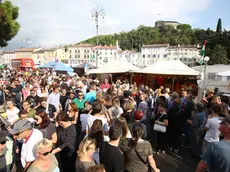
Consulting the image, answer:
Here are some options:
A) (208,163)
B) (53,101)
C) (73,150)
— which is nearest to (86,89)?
(53,101)

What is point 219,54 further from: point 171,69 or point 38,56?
point 38,56

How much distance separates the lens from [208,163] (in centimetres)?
219

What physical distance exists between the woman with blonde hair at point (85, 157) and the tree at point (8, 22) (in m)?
12.0

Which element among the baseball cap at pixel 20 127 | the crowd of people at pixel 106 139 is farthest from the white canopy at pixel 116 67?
the baseball cap at pixel 20 127

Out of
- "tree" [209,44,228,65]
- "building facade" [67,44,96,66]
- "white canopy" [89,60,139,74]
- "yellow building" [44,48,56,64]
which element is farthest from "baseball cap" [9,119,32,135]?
"yellow building" [44,48,56,64]

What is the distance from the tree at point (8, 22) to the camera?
12.1 m

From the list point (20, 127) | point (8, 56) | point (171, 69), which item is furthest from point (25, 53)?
point (20, 127)

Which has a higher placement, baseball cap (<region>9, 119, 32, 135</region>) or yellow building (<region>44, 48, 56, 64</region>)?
yellow building (<region>44, 48, 56, 64</region>)

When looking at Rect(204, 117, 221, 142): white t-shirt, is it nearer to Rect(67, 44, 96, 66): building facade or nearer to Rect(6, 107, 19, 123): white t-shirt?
Rect(6, 107, 19, 123): white t-shirt

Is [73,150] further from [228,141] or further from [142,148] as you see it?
[228,141]

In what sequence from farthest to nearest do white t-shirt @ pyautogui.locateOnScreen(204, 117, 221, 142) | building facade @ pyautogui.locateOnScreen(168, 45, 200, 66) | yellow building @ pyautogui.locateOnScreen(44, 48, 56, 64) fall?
yellow building @ pyautogui.locateOnScreen(44, 48, 56, 64) → building facade @ pyautogui.locateOnScreen(168, 45, 200, 66) → white t-shirt @ pyautogui.locateOnScreen(204, 117, 221, 142)

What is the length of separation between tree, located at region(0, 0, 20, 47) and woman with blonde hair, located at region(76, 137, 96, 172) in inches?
473

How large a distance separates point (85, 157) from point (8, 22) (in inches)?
515

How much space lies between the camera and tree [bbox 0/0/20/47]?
1207 centimetres
